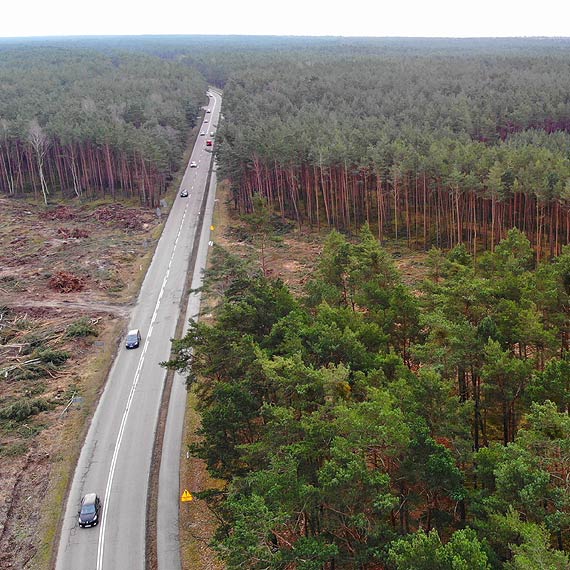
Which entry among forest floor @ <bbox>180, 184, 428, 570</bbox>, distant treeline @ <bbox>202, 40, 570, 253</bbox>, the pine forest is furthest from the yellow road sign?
distant treeline @ <bbox>202, 40, 570, 253</bbox>

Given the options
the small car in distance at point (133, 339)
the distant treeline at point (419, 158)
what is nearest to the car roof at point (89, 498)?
the small car in distance at point (133, 339)

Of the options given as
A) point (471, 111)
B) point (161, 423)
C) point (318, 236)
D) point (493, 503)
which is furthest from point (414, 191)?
point (493, 503)

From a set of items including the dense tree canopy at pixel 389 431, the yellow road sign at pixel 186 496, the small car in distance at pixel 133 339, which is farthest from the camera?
the small car in distance at pixel 133 339

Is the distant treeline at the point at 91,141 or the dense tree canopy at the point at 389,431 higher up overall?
the distant treeline at the point at 91,141

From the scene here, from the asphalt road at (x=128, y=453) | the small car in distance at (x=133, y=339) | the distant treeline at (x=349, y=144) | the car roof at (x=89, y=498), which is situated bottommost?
the asphalt road at (x=128, y=453)

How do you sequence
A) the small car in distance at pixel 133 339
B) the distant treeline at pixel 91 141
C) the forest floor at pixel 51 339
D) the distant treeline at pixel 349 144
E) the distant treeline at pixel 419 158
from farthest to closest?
the distant treeline at pixel 91 141 → the distant treeline at pixel 349 144 → the distant treeline at pixel 419 158 → the small car in distance at pixel 133 339 → the forest floor at pixel 51 339

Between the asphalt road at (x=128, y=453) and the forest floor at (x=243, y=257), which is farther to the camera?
the forest floor at (x=243, y=257)

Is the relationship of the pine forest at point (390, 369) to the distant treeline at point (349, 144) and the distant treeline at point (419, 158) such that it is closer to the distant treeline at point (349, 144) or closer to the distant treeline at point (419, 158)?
the distant treeline at point (419, 158)
